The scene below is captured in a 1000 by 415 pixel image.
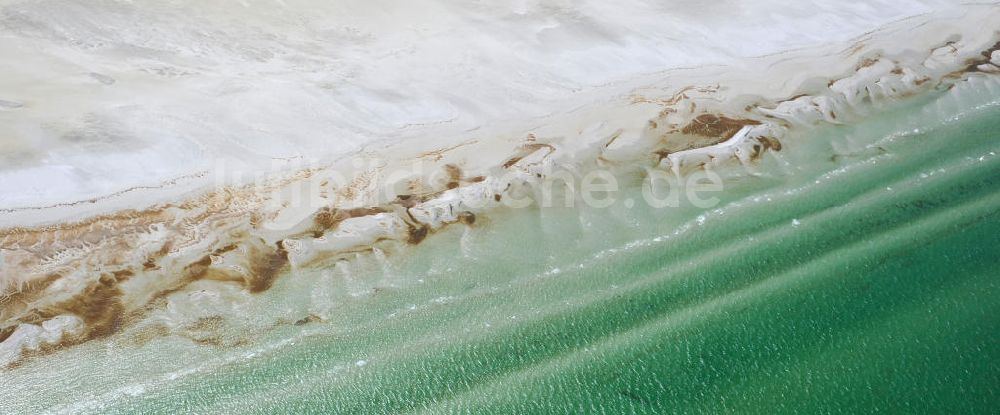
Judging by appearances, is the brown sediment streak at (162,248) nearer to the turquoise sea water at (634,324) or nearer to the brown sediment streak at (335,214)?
the brown sediment streak at (335,214)

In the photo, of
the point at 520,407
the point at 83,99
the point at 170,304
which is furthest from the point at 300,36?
the point at 520,407

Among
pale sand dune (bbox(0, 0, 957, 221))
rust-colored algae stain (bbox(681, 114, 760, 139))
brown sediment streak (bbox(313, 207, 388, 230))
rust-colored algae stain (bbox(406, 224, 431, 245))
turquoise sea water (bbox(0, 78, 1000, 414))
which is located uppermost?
pale sand dune (bbox(0, 0, 957, 221))

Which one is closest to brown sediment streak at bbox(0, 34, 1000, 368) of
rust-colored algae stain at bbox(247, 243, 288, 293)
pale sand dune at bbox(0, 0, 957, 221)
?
rust-colored algae stain at bbox(247, 243, 288, 293)

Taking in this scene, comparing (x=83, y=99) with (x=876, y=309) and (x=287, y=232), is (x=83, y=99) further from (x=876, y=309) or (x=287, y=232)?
(x=876, y=309)

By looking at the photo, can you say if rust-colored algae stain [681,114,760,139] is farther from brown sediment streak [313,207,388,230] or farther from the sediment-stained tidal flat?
brown sediment streak [313,207,388,230]

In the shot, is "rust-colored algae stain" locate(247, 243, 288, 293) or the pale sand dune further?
the pale sand dune

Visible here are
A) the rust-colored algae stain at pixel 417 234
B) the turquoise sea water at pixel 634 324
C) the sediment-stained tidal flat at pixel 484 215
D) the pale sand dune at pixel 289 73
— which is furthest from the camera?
the pale sand dune at pixel 289 73

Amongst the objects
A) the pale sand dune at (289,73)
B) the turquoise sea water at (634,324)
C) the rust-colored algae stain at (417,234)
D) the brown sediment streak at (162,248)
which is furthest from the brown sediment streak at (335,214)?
the pale sand dune at (289,73)
